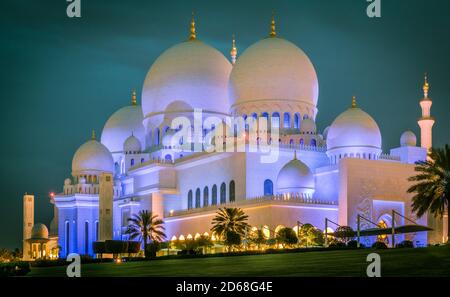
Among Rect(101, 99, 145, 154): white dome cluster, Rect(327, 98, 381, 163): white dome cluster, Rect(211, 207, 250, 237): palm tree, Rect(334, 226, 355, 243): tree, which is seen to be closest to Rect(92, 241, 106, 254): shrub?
Rect(211, 207, 250, 237): palm tree

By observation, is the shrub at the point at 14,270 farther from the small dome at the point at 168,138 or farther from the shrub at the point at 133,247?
the small dome at the point at 168,138

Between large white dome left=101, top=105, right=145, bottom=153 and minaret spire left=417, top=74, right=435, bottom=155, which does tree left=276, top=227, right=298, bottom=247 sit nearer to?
minaret spire left=417, top=74, right=435, bottom=155

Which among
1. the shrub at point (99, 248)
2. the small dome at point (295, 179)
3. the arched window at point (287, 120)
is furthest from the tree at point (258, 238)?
the arched window at point (287, 120)

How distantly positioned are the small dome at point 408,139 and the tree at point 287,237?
47.7ft

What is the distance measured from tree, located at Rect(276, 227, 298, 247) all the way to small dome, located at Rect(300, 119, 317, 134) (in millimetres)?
12871

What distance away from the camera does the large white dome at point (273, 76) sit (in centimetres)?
5738

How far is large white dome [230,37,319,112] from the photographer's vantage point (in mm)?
57375

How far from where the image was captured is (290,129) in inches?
2243

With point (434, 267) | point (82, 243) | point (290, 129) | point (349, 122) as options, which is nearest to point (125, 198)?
point (82, 243)

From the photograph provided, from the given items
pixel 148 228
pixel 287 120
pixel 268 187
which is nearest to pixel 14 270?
pixel 148 228

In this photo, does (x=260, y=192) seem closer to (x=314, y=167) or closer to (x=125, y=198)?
(x=314, y=167)

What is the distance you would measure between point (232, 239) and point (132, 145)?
2481 cm

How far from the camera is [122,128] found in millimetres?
72500
